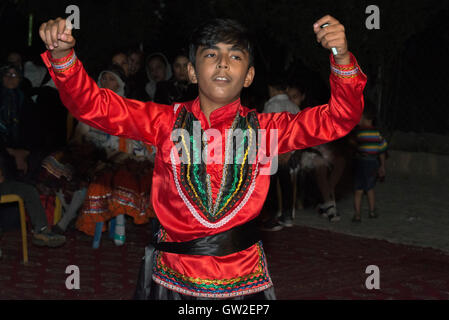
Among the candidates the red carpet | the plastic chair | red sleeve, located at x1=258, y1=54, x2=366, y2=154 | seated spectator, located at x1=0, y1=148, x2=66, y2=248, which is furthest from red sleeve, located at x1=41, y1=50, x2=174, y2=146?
seated spectator, located at x1=0, y1=148, x2=66, y2=248

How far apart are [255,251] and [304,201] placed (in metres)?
7.40

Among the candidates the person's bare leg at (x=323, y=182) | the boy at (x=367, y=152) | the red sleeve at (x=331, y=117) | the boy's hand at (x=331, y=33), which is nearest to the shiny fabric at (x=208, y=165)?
the red sleeve at (x=331, y=117)

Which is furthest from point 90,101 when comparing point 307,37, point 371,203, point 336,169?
point 307,37

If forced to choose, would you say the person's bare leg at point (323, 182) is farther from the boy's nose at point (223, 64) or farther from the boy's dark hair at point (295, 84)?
the boy's nose at point (223, 64)

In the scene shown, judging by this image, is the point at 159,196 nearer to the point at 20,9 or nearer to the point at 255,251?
the point at 255,251

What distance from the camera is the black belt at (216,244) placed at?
2.93 metres

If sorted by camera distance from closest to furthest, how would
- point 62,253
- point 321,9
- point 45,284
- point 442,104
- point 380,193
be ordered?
point 45,284
point 62,253
point 380,193
point 321,9
point 442,104

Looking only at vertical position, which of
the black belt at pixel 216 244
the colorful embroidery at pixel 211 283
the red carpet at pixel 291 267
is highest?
the black belt at pixel 216 244

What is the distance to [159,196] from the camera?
3029 millimetres

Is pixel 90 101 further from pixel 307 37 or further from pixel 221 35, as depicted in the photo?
pixel 307 37

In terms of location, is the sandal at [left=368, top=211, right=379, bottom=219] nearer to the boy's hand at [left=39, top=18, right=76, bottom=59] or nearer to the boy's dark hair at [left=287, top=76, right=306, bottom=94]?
the boy's dark hair at [left=287, top=76, right=306, bottom=94]

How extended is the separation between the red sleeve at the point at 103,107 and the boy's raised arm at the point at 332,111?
1.45 feet

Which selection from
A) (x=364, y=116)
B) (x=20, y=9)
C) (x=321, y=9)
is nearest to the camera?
(x=364, y=116)

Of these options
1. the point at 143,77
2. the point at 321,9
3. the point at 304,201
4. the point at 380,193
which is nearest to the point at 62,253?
the point at 143,77
